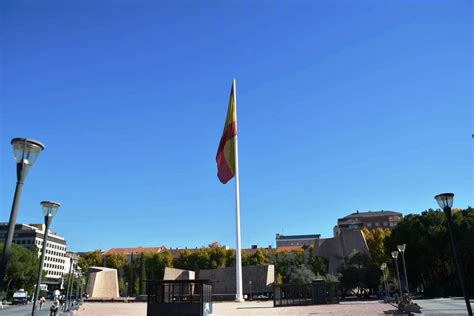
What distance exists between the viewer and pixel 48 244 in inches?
5605

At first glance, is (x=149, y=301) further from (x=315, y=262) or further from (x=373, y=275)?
(x=315, y=262)

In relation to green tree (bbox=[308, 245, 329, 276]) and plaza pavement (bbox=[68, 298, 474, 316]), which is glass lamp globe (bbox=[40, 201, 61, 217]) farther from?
green tree (bbox=[308, 245, 329, 276])

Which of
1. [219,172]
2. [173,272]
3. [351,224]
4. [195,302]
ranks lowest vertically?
[195,302]

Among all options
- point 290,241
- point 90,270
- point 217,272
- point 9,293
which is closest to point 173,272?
point 217,272

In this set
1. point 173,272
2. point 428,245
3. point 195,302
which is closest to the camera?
point 195,302

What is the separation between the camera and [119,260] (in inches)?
4166

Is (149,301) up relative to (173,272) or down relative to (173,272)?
down

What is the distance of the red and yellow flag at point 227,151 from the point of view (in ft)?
123

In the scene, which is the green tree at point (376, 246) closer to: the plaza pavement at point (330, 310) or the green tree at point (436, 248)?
the green tree at point (436, 248)

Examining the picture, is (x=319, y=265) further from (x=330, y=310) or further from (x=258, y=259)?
(x=330, y=310)

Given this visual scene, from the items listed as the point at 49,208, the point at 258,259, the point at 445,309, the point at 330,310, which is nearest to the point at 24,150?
the point at 49,208

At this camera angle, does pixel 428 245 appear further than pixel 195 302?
Yes

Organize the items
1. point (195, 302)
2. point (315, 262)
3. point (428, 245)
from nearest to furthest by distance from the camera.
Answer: point (195, 302) → point (428, 245) → point (315, 262)

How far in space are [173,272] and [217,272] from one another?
652 cm
